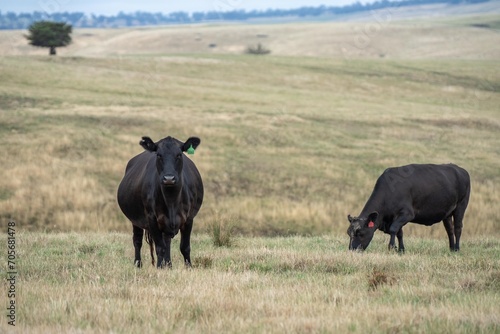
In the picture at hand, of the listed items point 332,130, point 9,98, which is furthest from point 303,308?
point 9,98

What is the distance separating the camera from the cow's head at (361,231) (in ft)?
44.4

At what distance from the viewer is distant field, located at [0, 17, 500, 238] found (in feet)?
74.4

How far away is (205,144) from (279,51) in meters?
99.0

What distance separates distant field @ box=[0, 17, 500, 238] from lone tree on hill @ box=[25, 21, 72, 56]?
33.2ft

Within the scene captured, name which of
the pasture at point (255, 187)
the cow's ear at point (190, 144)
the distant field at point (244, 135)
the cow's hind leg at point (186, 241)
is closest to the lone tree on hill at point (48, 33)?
the pasture at point (255, 187)

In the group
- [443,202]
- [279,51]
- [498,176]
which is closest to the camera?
[443,202]

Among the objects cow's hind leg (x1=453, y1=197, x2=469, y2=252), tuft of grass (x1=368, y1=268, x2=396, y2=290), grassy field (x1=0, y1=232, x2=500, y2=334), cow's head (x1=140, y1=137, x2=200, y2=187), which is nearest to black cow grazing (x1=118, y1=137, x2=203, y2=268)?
cow's head (x1=140, y1=137, x2=200, y2=187)

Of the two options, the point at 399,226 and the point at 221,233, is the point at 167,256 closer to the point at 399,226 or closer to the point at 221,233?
the point at 221,233

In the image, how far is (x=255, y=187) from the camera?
25609mm

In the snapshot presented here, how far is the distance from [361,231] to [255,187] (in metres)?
12.1

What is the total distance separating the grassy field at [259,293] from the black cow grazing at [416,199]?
1.72 m

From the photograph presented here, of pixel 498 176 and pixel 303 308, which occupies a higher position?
pixel 303 308

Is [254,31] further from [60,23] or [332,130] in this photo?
[332,130]

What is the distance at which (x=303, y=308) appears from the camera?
760 centimetres
